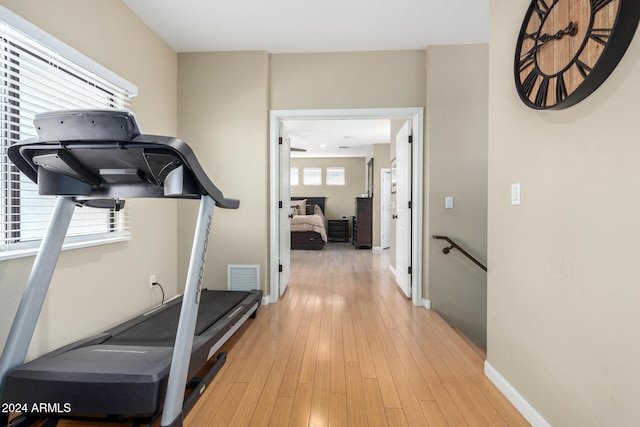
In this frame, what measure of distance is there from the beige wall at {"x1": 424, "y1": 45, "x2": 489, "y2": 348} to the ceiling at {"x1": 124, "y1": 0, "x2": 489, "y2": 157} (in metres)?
0.29

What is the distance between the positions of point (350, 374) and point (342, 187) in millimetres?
7657

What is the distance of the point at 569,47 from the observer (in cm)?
122

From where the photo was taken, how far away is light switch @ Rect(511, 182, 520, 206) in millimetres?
1575

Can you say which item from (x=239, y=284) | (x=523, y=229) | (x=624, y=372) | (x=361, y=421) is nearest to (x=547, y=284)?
(x=523, y=229)

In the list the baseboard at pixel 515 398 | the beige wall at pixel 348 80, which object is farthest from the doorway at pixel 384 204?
the baseboard at pixel 515 398

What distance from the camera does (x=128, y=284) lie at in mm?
2436

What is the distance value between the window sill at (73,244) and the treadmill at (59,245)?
0.44 m

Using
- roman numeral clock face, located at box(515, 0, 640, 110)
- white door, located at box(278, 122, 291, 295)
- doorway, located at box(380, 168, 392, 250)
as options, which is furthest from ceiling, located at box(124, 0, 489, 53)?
doorway, located at box(380, 168, 392, 250)

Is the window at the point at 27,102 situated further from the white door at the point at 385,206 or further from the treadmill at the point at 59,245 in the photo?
the white door at the point at 385,206

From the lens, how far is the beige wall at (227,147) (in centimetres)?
319

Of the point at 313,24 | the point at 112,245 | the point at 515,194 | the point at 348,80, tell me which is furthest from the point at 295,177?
the point at 515,194

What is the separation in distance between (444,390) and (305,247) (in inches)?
227

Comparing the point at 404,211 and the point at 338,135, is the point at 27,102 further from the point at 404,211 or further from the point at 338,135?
the point at 338,135

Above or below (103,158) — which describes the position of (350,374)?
below
